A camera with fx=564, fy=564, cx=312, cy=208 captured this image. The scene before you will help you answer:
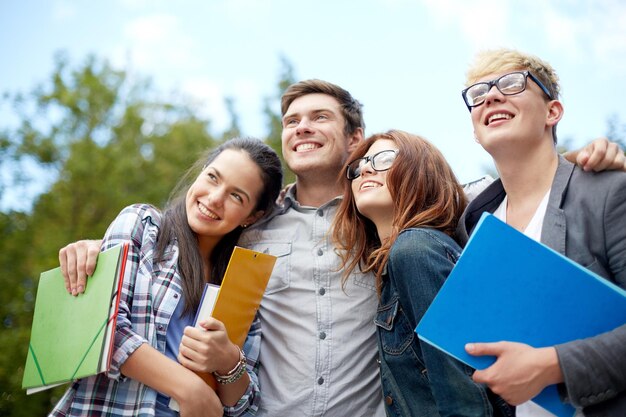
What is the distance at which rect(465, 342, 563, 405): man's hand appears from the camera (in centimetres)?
174

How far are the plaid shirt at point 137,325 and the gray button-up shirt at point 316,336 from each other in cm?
16

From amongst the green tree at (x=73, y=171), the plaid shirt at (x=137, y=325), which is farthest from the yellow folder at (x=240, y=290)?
the green tree at (x=73, y=171)

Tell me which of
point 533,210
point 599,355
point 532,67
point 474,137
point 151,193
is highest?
point 532,67

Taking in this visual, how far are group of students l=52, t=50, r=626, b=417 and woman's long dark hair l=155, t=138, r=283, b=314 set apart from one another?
0.01 metres

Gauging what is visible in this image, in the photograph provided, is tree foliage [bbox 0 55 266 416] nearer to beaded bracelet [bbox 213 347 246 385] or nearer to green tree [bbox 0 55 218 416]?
green tree [bbox 0 55 218 416]

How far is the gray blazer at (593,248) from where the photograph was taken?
1.74 meters

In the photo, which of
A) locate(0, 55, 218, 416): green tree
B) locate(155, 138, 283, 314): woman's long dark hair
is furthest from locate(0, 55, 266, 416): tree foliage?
locate(155, 138, 283, 314): woman's long dark hair

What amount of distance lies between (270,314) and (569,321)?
5.58 ft

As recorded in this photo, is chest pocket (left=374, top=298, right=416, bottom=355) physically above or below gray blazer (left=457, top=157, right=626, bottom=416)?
below

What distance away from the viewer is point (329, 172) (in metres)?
3.59

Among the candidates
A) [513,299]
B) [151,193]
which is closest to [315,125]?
[513,299]

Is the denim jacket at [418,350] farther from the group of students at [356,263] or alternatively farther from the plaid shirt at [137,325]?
the plaid shirt at [137,325]

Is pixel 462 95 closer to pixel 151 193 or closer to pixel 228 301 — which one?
pixel 228 301

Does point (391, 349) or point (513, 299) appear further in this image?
point (391, 349)
